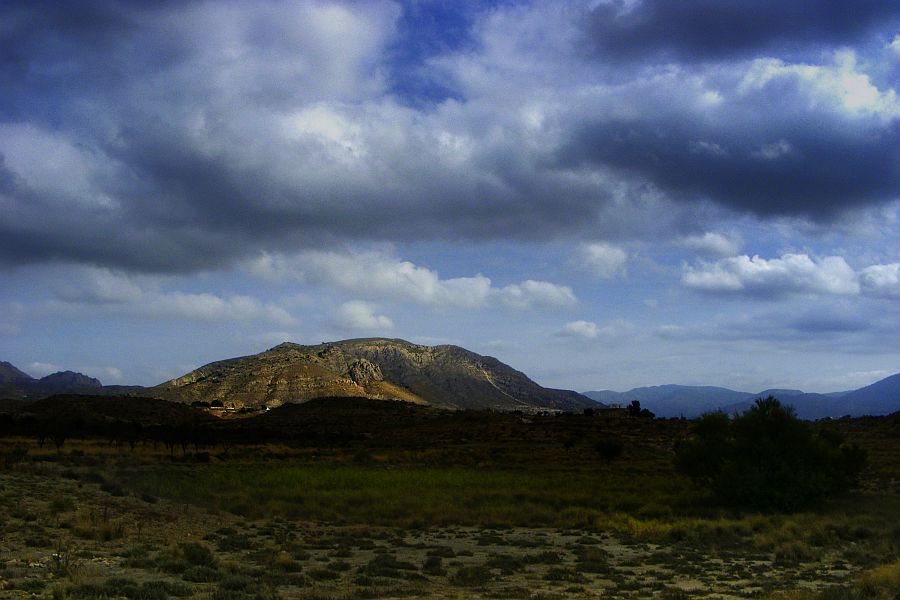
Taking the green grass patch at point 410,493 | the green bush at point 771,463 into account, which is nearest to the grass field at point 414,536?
the green grass patch at point 410,493

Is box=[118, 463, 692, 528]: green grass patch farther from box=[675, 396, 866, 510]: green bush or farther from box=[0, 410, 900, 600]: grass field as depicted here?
box=[675, 396, 866, 510]: green bush

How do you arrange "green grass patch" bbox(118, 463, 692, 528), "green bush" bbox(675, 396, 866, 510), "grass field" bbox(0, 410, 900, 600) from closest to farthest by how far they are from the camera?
"grass field" bbox(0, 410, 900, 600) < "green grass patch" bbox(118, 463, 692, 528) < "green bush" bbox(675, 396, 866, 510)

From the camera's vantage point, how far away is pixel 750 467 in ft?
122

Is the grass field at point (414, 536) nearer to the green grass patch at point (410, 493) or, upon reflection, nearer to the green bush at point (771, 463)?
the green grass patch at point (410, 493)

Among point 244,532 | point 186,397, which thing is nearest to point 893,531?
point 244,532

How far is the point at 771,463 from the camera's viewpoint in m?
36.9

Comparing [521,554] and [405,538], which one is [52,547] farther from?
[521,554]

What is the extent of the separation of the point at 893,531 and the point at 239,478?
3578 cm

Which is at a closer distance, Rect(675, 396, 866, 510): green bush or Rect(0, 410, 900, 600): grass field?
Rect(0, 410, 900, 600): grass field

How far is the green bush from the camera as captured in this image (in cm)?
3562

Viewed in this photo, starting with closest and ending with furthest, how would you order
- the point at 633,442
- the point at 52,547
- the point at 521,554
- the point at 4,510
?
the point at 52,547
the point at 521,554
the point at 4,510
the point at 633,442

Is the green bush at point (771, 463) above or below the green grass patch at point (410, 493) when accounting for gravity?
above

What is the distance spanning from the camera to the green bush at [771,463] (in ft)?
117

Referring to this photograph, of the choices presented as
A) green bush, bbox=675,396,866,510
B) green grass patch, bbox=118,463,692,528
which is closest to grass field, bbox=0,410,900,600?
green grass patch, bbox=118,463,692,528
